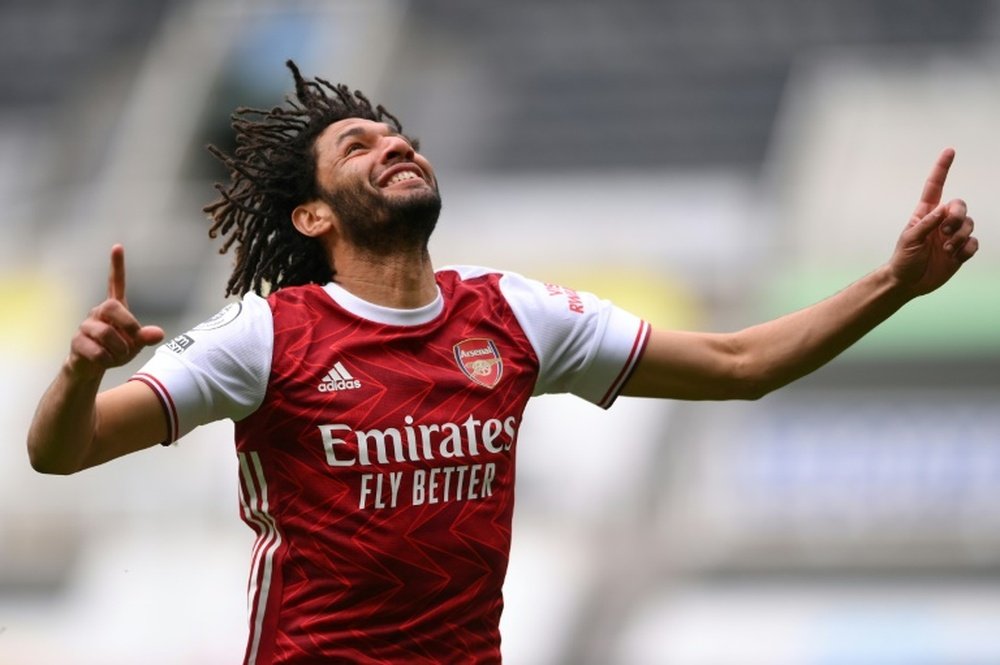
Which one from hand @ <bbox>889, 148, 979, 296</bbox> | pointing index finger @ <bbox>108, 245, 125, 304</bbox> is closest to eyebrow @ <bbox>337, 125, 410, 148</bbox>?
pointing index finger @ <bbox>108, 245, 125, 304</bbox>

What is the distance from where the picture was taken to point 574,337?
384 cm

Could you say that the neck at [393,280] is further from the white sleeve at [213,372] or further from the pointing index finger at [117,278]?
the pointing index finger at [117,278]

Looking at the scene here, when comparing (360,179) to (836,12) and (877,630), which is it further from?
(836,12)

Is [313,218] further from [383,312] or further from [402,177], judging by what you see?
[383,312]

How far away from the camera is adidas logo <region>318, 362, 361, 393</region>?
3498mm

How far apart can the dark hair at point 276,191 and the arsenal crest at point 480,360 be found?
0.53 meters

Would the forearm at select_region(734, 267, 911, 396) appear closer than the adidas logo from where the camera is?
No

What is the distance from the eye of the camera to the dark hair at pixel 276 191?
412 cm

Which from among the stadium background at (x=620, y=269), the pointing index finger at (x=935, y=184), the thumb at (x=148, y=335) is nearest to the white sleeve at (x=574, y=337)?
the pointing index finger at (x=935, y=184)

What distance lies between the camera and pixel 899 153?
41.7ft

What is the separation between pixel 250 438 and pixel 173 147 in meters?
11.0

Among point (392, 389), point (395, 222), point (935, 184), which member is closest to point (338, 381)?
point (392, 389)

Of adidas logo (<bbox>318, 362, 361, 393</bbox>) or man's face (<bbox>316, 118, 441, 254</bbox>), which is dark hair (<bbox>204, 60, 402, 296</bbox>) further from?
adidas logo (<bbox>318, 362, 361, 393</bbox>)

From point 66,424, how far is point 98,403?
0.14 metres
